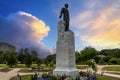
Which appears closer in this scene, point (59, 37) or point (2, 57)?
point (59, 37)

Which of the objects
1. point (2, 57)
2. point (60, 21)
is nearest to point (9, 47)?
point (2, 57)

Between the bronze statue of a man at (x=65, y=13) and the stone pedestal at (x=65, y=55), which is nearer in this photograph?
the stone pedestal at (x=65, y=55)

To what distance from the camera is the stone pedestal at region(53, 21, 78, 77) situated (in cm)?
1859

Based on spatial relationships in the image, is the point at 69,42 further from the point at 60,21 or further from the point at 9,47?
the point at 9,47

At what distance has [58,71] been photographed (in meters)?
18.6

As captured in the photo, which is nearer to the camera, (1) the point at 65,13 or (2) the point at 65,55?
(2) the point at 65,55

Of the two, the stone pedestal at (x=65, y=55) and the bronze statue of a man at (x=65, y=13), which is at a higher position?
the bronze statue of a man at (x=65, y=13)

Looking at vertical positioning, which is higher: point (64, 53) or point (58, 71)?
point (64, 53)

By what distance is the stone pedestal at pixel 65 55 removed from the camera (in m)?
18.6

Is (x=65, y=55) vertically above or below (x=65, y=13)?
below

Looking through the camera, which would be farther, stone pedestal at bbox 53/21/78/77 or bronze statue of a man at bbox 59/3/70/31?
bronze statue of a man at bbox 59/3/70/31

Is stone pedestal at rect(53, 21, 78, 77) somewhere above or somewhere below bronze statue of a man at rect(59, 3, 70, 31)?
below

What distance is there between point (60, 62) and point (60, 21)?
10.9 feet

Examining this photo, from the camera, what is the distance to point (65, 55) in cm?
1872
